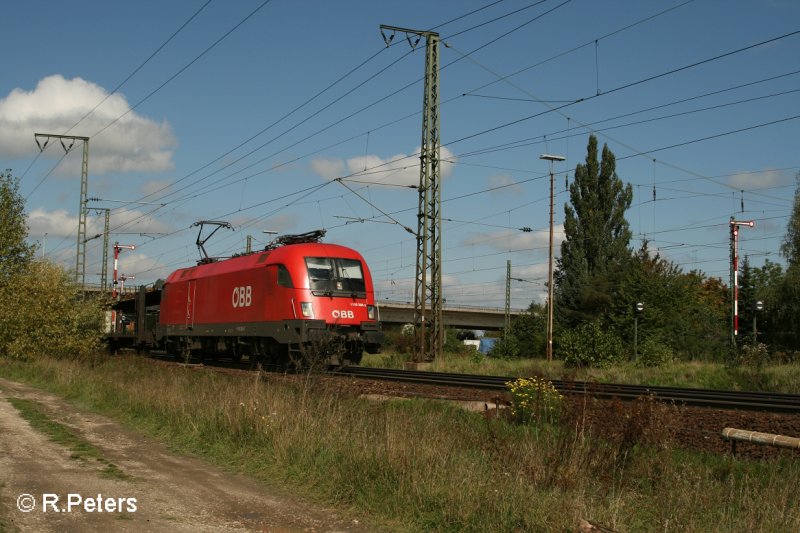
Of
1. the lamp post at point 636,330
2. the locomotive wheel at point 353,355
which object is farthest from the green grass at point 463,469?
the lamp post at point 636,330

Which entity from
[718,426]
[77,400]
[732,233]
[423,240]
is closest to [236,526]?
[718,426]

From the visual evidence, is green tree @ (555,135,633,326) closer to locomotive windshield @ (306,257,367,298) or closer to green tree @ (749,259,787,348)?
green tree @ (749,259,787,348)

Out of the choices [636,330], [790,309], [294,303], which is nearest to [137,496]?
[294,303]

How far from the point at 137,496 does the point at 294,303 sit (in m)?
14.4

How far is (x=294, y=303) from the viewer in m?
22.1

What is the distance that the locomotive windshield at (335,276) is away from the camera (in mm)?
22453

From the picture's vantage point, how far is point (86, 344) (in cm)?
3070

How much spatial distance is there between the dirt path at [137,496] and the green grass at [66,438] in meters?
0.09

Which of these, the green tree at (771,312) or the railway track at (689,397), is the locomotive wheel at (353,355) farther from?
the green tree at (771,312)

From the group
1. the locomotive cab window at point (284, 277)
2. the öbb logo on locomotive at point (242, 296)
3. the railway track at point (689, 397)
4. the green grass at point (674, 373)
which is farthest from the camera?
the öbb logo on locomotive at point (242, 296)

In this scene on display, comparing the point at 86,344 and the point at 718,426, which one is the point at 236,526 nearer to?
the point at 718,426

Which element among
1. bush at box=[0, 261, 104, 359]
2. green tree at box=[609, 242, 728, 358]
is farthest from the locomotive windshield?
green tree at box=[609, 242, 728, 358]

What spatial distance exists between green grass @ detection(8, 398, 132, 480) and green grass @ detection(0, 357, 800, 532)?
3.84ft

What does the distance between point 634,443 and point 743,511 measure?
224 cm
